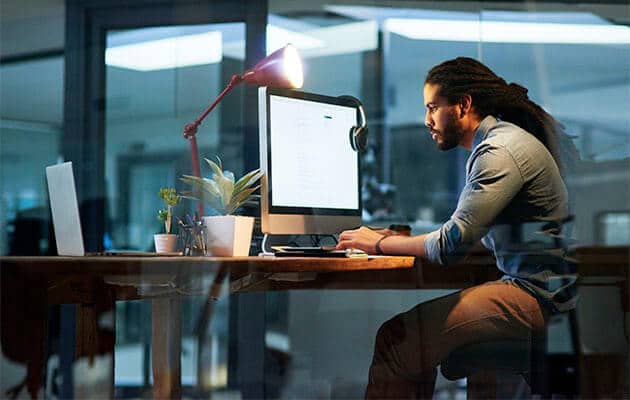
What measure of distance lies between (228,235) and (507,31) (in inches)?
64.6

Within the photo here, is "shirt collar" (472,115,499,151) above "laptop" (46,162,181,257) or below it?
above

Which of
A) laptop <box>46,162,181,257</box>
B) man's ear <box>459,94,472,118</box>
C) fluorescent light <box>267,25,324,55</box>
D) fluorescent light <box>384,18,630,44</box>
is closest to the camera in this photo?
laptop <box>46,162,181,257</box>

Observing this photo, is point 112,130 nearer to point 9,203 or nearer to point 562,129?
point 9,203

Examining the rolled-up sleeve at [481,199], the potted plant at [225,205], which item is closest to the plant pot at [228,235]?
the potted plant at [225,205]

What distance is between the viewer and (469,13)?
11.0ft

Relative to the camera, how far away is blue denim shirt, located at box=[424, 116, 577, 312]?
1.93m

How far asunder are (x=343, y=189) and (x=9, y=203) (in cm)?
147

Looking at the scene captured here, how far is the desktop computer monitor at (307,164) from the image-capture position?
6.95ft

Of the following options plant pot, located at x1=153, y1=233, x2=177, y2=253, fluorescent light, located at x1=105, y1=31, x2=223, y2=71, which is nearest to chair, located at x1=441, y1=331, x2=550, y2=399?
plant pot, located at x1=153, y1=233, x2=177, y2=253

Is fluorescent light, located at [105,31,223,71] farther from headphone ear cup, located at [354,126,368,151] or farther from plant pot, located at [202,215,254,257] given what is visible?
plant pot, located at [202,215,254,257]

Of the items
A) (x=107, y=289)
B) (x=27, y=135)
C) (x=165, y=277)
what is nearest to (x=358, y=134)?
(x=165, y=277)

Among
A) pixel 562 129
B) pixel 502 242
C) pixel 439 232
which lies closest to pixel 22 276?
pixel 439 232

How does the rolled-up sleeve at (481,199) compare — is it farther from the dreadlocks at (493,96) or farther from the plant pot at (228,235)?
the plant pot at (228,235)

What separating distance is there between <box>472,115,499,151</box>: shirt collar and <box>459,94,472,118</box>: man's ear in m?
0.06
